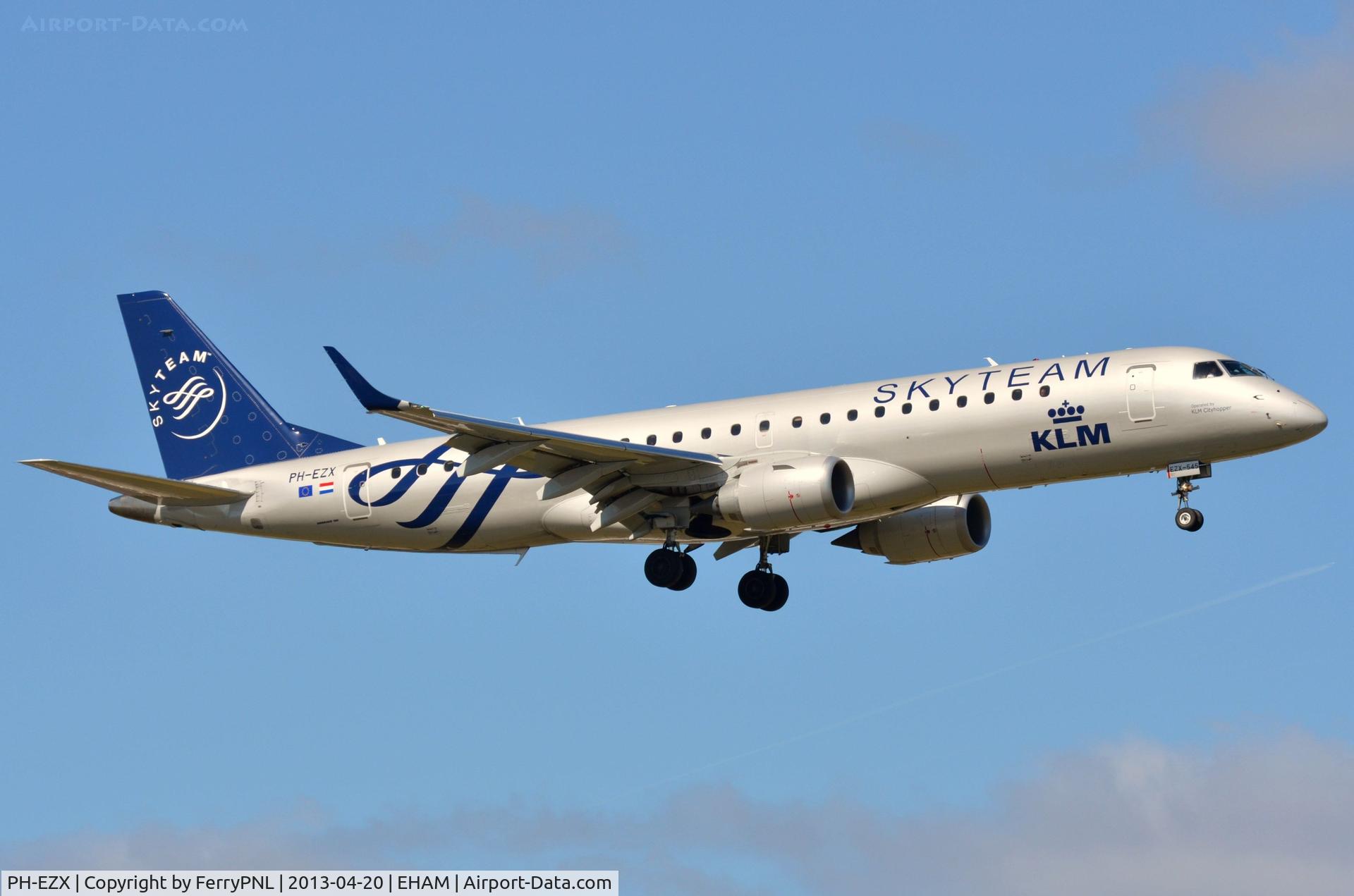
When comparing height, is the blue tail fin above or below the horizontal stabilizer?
above

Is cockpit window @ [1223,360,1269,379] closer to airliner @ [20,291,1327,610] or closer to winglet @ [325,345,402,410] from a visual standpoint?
airliner @ [20,291,1327,610]

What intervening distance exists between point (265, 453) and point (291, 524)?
2950 millimetres

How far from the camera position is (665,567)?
46375 millimetres

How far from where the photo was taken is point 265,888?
35.7 m

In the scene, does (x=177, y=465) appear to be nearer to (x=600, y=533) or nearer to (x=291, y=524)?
(x=291, y=524)

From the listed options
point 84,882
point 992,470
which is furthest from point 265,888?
point 992,470

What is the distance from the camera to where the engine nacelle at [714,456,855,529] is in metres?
43.5

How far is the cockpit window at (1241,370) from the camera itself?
42969 millimetres

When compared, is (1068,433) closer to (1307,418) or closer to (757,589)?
(1307,418)

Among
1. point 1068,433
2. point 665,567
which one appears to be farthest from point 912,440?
point 665,567

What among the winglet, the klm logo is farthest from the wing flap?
the klm logo

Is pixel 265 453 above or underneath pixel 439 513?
above

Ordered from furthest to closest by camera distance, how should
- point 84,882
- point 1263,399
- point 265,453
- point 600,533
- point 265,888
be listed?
point 265,453 → point 600,533 → point 1263,399 → point 84,882 → point 265,888

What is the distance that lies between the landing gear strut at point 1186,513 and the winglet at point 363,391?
16446 millimetres
